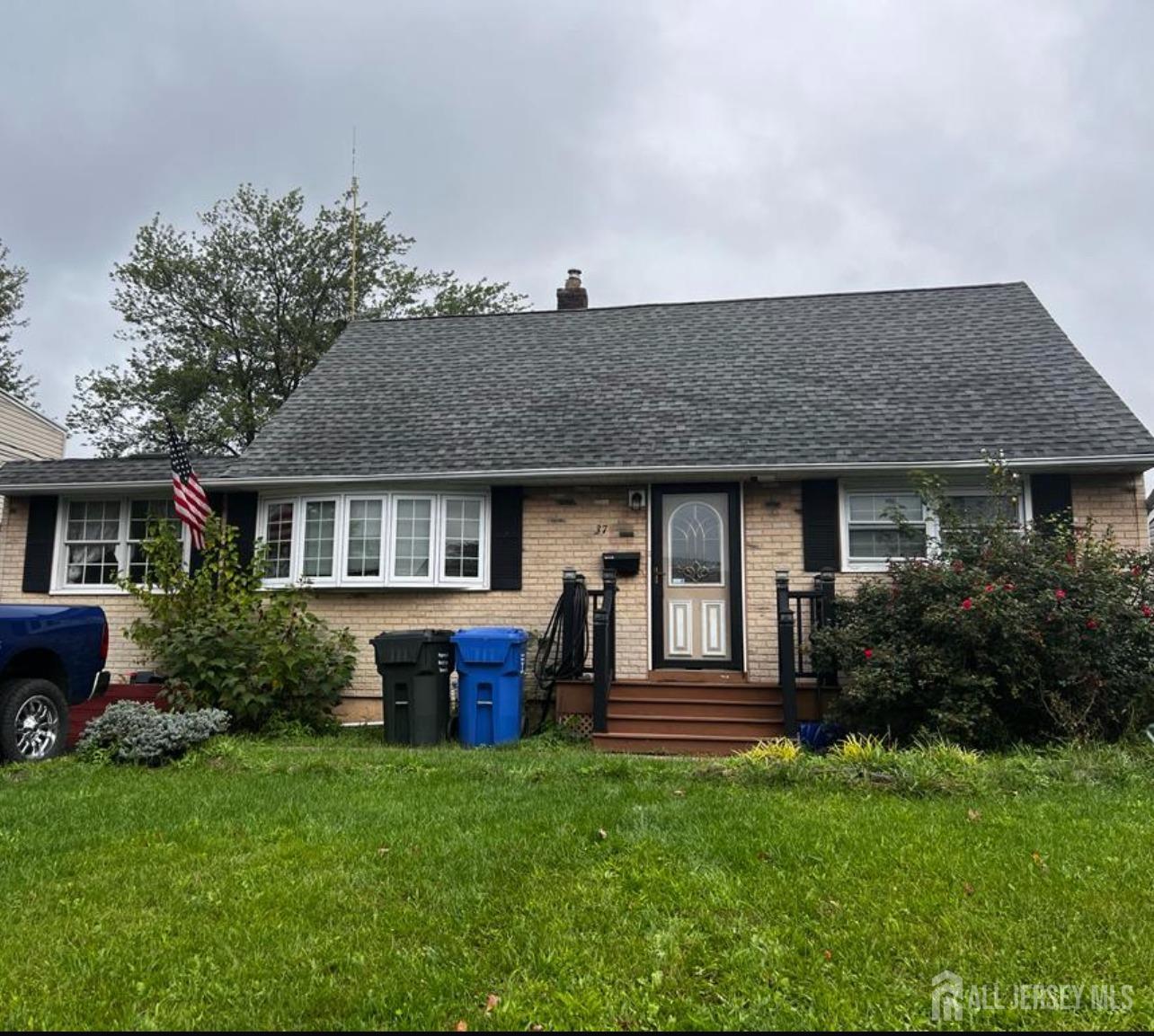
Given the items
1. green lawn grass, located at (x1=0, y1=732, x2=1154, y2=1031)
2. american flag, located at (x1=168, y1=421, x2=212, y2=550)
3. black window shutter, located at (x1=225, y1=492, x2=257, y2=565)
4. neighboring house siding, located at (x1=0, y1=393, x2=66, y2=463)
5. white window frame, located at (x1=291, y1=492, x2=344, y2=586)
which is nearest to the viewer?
green lawn grass, located at (x1=0, y1=732, x2=1154, y2=1031)

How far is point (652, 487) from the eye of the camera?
9.71 m

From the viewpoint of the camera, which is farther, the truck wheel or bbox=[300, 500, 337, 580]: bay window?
bbox=[300, 500, 337, 580]: bay window

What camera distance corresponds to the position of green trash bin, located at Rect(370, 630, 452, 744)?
828 centimetres

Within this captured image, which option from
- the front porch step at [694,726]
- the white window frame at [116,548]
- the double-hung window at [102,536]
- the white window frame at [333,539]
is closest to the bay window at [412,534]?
the white window frame at [333,539]

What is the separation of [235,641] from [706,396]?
6.50 metres

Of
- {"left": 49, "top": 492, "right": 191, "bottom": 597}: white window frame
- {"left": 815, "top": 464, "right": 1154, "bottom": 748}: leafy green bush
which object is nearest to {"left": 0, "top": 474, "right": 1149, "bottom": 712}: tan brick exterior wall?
{"left": 49, "top": 492, "right": 191, "bottom": 597}: white window frame

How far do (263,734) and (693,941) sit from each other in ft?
22.3

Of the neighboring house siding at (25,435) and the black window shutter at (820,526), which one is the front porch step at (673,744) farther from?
the neighboring house siding at (25,435)

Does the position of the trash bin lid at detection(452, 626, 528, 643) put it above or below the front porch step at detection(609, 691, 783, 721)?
above

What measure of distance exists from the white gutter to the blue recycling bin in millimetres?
2125

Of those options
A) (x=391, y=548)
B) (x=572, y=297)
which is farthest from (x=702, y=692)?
(x=572, y=297)

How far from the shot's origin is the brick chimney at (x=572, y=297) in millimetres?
14773

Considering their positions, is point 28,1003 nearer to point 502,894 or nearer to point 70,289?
point 502,894

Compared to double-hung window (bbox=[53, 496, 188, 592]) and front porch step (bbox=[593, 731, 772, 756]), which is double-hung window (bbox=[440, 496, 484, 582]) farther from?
double-hung window (bbox=[53, 496, 188, 592])
